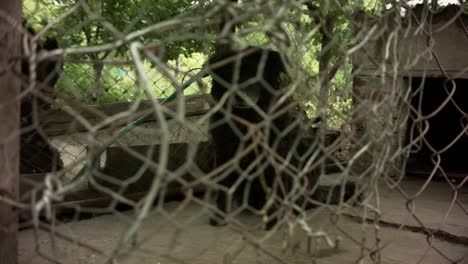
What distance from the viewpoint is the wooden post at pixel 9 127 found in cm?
137

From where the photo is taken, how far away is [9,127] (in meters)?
1.46

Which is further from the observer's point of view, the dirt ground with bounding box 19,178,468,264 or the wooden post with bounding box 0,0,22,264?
the dirt ground with bounding box 19,178,468,264

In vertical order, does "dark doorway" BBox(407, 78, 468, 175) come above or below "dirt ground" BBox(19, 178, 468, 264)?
above

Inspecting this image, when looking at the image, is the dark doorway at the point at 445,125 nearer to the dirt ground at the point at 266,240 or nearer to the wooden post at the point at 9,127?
the dirt ground at the point at 266,240

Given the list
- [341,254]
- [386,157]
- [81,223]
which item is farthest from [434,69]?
[386,157]

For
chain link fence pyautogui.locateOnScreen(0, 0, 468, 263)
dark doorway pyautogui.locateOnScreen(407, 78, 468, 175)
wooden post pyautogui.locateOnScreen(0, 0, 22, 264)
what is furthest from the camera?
dark doorway pyautogui.locateOnScreen(407, 78, 468, 175)

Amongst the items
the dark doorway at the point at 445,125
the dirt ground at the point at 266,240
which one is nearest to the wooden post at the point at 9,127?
the dirt ground at the point at 266,240

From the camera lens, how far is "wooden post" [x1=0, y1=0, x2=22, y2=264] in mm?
1368

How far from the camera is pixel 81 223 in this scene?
296 cm

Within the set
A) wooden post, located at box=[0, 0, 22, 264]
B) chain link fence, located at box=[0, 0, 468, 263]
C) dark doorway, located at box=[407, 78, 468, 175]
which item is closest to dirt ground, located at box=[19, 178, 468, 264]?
chain link fence, located at box=[0, 0, 468, 263]

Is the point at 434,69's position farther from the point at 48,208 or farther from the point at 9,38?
the point at 48,208

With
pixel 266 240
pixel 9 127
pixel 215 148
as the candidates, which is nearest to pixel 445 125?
pixel 215 148

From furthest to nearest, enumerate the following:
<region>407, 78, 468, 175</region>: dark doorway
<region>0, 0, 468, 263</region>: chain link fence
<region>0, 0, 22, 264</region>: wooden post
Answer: <region>407, 78, 468, 175</region>: dark doorway < <region>0, 0, 468, 263</region>: chain link fence < <region>0, 0, 22, 264</region>: wooden post

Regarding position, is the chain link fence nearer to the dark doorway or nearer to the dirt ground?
the dirt ground
